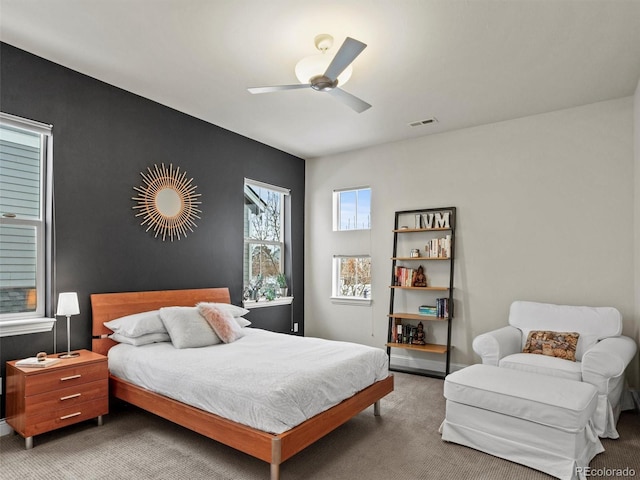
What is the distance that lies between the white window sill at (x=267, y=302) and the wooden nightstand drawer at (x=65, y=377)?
6.58 ft

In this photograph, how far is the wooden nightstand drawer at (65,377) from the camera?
2.65m

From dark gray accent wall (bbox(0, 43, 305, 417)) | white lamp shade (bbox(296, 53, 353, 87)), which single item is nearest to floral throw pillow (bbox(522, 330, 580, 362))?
white lamp shade (bbox(296, 53, 353, 87))

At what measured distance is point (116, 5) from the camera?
248cm

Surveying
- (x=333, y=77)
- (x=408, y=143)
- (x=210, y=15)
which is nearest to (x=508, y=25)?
(x=333, y=77)

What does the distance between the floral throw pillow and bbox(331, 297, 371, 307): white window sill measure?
2.10m

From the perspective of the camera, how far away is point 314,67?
9.14 feet

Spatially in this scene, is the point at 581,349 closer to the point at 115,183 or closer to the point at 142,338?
the point at 142,338

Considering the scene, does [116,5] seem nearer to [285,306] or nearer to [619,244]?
[285,306]

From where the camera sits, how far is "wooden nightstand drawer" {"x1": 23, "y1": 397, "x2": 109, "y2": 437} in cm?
266

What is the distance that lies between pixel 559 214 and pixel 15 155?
4897 millimetres

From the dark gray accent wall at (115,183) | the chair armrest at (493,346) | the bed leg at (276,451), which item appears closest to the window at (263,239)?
the dark gray accent wall at (115,183)

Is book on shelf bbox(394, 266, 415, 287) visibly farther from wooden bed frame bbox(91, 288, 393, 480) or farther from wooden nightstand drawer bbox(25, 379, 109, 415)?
wooden nightstand drawer bbox(25, 379, 109, 415)

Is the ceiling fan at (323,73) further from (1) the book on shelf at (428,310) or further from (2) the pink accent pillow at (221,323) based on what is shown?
(1) the book on shelf at (428,310)

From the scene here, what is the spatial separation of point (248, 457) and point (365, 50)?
2953 millimetres
